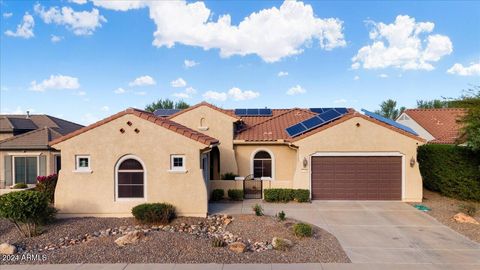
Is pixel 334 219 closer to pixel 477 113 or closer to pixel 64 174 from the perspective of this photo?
pixel 477 113

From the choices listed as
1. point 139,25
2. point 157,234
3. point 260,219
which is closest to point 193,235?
point 157,234

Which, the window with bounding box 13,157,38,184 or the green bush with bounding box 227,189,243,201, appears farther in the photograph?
the window with bounding box 13,157,38,184

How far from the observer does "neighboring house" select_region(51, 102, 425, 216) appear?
13.9 metres

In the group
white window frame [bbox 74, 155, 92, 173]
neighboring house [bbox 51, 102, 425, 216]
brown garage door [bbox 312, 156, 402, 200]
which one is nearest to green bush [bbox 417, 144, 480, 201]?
neighboring house [bbox 51, 102, 425, 216]

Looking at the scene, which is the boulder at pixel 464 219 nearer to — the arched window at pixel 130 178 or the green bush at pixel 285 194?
the green bush at pixel 285 194

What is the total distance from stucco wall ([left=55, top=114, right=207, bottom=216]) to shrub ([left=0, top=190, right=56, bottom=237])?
1923 mm

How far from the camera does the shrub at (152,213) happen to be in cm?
1256

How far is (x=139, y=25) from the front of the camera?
25.1 meters

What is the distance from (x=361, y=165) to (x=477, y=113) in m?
5.60

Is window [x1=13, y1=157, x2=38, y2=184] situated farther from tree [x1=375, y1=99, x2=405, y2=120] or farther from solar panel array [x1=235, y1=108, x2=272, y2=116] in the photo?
tree [x1=375, y1=99, x2=405, y2=120]

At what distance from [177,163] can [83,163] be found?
4.06m

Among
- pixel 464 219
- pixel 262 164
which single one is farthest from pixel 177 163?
pixel 464 219

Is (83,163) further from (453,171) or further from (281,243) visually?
(453,171)

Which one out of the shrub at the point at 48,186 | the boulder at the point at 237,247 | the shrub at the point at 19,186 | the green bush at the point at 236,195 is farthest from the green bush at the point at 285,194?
the shrub at the point at 19,186
